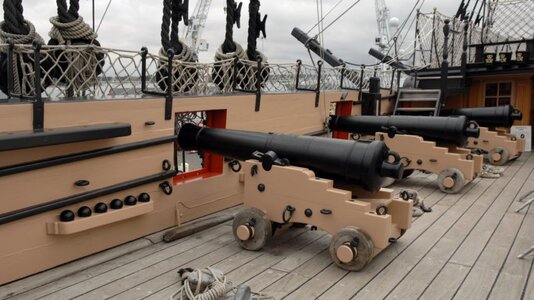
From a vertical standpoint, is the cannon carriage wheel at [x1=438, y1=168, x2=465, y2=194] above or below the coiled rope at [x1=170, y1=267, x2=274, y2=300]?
above

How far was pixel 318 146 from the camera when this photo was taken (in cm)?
335

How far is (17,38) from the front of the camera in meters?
3.13

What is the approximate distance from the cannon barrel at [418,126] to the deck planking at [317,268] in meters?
1.59

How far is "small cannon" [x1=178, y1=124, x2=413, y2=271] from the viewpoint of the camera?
119 inches

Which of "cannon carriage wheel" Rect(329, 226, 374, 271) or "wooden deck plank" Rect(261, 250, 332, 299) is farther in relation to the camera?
"cannon carriage wheel" Rect(329, 226, 374, 271)

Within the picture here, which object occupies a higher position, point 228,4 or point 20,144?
point 228,4

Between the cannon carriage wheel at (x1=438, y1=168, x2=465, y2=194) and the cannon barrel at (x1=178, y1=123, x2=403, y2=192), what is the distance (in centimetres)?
231

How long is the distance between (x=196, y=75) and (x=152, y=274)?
1.91 metres

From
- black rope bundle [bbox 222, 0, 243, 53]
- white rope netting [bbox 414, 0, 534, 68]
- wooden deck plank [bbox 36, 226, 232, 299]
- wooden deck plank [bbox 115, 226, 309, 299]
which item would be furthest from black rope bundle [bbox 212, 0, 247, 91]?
white rope netting [bbox 414, 0, 534, 68]

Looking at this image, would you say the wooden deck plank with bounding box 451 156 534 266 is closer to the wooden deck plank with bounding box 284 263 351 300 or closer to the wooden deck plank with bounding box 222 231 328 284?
the wooden deck plank with bounding box 284 263 351 300

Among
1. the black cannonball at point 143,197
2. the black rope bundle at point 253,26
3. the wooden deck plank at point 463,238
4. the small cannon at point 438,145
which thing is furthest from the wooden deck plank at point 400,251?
the black rope bundle at point 253,26

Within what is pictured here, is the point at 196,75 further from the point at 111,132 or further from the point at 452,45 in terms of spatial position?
the point at 452,45

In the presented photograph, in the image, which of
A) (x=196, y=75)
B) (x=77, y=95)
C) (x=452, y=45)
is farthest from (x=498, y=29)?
(x=77, y=95)

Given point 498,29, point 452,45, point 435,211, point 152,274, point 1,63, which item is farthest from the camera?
point 498,29
